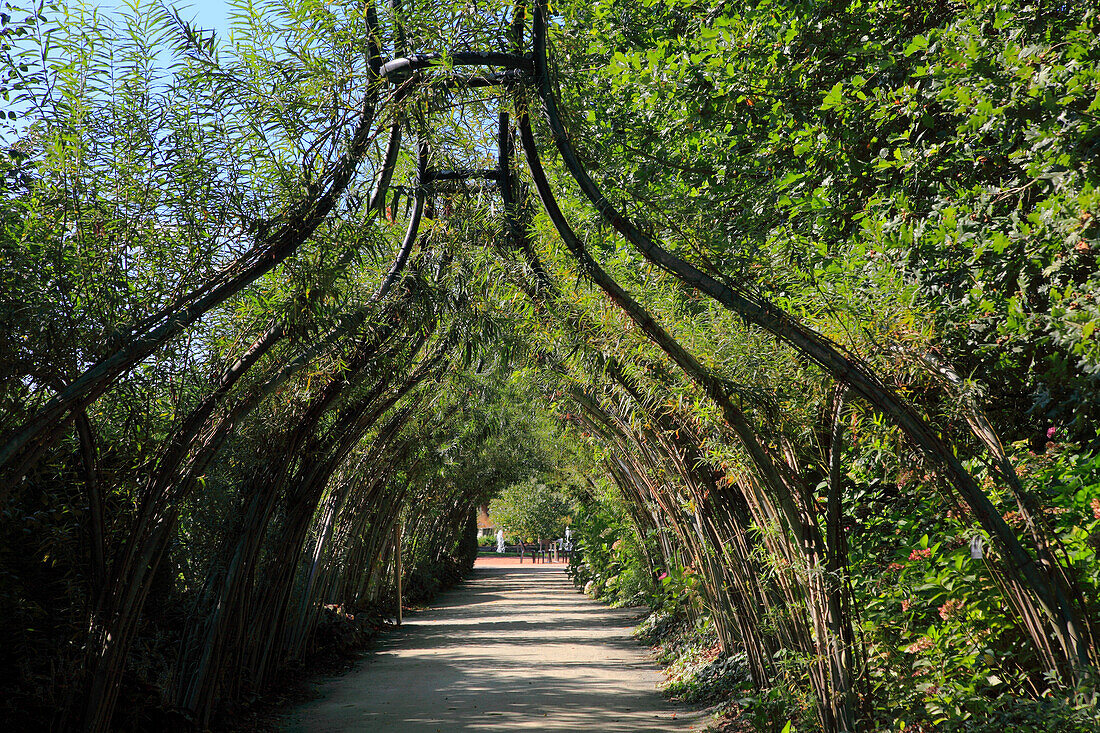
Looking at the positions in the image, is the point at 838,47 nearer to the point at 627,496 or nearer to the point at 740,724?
the point at 740,724

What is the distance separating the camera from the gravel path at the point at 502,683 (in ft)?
15.6

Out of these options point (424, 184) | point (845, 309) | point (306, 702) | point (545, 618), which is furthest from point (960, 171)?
point (545, 618)

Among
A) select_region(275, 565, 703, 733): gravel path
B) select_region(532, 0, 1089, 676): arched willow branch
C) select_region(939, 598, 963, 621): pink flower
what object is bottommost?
select_region(275, 565, 703, 733): gravel path

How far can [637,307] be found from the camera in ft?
8.46

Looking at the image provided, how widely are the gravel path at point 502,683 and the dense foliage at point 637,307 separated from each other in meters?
0.76

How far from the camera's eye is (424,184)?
3555 mm

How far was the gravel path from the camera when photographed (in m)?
4.74

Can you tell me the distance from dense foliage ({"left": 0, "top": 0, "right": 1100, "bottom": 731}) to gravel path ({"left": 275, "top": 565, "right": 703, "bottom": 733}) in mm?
763

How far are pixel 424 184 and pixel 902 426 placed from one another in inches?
86.3

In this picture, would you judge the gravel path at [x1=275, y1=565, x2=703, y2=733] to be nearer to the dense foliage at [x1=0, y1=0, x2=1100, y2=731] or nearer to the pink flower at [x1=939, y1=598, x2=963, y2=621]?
the dense foliage at [x1=0, y1=0, x2=1100, y2=731]

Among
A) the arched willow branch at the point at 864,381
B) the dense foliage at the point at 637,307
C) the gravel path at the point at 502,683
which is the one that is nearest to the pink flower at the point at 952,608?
the dense foliage at the point at 637,307

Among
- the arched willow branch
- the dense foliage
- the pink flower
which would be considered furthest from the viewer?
the pink flower

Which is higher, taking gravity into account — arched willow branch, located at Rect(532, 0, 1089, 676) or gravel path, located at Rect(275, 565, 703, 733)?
arched willow branch, located at Rect(532, 0, 1089, 676)

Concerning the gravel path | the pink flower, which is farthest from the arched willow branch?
the gravel path
